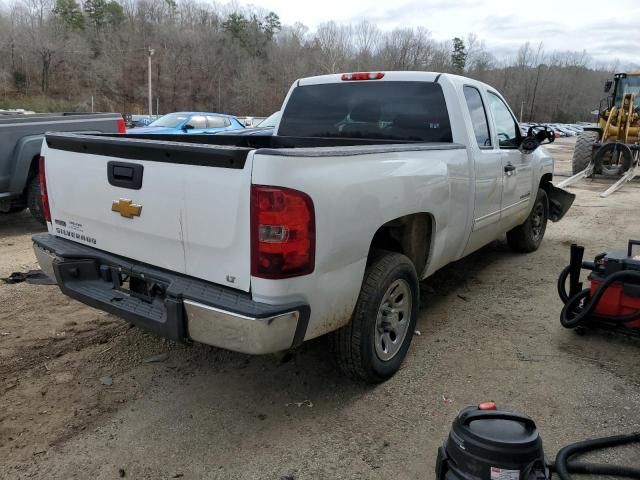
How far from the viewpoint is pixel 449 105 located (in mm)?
4215

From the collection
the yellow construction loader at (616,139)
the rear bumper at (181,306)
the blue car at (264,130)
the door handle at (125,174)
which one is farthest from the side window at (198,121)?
the door handle at (125,174)

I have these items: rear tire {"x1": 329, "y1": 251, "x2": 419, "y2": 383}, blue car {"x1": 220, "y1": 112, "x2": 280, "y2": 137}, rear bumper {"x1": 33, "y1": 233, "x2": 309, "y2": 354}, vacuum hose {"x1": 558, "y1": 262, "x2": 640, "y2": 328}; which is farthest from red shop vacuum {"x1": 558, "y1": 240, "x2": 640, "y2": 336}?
blue car {"x1": 220, "y1": 112, "x2": 280, "y2": 137}

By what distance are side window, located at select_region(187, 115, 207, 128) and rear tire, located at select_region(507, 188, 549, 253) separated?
9.88 metres

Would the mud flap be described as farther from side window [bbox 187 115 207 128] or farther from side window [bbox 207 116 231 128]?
side window [bbox 207 116 231 128]

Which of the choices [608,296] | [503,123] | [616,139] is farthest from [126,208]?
[616,139]

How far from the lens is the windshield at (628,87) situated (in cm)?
1583

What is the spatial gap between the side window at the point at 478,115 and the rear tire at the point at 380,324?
1.68m

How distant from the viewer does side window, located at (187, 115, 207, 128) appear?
563 inches

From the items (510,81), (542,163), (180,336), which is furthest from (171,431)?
(510,81)

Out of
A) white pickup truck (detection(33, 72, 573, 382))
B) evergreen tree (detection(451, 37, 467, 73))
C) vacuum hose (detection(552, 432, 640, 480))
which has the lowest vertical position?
vacuum hose (detection(552, 432, 640, 480))

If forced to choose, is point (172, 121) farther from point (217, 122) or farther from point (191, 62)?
point (191, 62)

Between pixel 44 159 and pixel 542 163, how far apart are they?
516cm

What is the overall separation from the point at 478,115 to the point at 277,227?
2.89 m

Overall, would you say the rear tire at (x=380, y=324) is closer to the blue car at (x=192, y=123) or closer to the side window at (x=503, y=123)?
the side window at (x=503, y=123)
